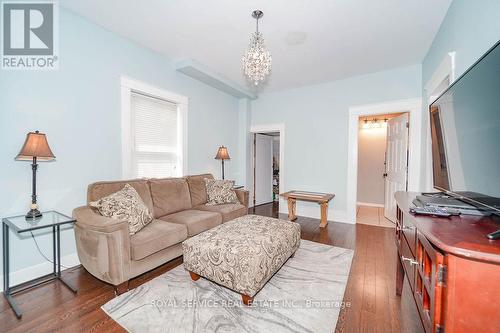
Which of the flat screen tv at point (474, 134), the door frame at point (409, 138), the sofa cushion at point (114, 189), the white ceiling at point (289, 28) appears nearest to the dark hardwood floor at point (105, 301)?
the sofa cushion at point (114, 189)

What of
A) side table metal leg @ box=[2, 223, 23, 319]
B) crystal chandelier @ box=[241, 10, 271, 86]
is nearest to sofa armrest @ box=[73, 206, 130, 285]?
side table metal leg @ box=[2, 223, 23, 319]

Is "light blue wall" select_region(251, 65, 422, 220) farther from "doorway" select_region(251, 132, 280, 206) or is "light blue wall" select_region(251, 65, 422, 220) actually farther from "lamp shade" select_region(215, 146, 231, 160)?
"lamp shade" select_region(215, 146, 231, 160)

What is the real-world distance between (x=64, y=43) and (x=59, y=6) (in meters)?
0.36

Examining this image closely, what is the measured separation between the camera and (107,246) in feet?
6.13

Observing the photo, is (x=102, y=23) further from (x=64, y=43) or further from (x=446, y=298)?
(x=446, y=298)

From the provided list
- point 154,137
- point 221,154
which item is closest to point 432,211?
point 154,137

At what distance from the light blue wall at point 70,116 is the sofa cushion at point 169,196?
1.76ft

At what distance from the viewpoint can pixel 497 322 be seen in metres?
0.71

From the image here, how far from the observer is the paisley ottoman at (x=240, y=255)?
1.74 m

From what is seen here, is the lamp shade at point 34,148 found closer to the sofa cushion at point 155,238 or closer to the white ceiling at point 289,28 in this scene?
the sofa cushion at point 155,238

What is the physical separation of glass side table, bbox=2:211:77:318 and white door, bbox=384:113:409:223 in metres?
4.57

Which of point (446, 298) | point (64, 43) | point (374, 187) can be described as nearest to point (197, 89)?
point (64, 43)

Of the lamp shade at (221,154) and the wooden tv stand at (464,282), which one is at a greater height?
the lamp shade at (221,154)

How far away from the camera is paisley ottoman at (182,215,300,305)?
5.71ft
